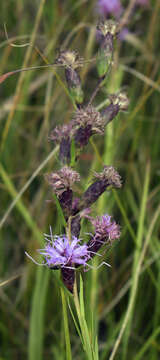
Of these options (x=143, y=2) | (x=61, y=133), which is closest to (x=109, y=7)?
(x=143, y=2)

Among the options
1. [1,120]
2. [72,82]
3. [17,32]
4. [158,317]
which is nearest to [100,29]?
[72,82]

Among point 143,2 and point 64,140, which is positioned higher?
point 143,2

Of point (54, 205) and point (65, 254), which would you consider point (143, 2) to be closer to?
point (54, 205)

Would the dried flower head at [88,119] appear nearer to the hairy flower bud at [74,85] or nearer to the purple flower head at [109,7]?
the hairy flower bud at [74,85]

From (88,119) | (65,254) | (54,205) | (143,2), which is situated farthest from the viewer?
(143,2)

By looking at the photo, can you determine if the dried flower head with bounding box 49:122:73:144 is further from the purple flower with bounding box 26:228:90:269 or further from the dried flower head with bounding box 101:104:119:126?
→ the purple flower with bounding box 26:228:90:269

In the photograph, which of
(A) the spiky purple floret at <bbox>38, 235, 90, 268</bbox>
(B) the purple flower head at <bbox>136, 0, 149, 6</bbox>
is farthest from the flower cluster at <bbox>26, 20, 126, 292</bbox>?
(B) the purple flower head at <bbox>136, 0, 149, 6</bbox>

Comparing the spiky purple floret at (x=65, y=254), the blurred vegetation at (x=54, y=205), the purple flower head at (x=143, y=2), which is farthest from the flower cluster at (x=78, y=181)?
the purple flower head at (x=143, y=2)
